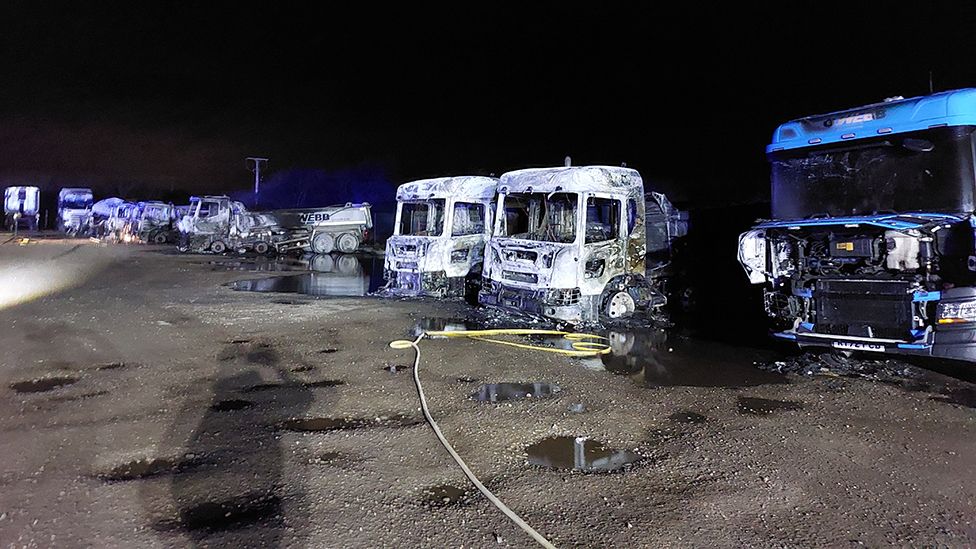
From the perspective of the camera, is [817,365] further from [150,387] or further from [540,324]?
[150,387]

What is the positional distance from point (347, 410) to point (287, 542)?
2.19 m

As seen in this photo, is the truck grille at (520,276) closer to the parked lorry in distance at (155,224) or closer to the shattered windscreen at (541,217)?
the shattered windscreen at (541,217)

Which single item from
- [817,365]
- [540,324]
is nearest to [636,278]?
[540,324]

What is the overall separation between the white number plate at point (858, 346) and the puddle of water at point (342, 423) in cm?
493

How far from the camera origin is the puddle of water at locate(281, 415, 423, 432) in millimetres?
4840

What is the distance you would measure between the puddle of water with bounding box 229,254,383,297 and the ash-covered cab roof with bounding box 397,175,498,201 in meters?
2.79

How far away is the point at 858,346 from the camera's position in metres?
6.34

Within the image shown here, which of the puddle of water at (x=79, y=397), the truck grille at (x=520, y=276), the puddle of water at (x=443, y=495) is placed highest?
the truck grille at (x=520, y=276)

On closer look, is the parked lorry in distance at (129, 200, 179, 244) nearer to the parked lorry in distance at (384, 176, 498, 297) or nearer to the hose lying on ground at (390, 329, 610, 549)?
the parked lorry in distance at (384, 176, 498, 297)

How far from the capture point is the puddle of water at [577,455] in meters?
4.18

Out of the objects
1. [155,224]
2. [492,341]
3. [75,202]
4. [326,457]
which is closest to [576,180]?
[492,341]

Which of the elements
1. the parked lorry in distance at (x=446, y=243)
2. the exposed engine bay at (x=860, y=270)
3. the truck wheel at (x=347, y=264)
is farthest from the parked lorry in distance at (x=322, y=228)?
the exposed engine bay at (x=860, y=270)

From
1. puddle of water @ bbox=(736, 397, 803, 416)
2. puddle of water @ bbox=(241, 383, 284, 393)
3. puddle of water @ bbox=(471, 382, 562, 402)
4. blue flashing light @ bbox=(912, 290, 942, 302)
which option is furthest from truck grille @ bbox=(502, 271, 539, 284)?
blue flashing light @ bbox=(912, 290, 942, 302)

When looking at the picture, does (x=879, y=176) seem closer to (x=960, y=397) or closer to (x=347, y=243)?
(x=960, y=397)
